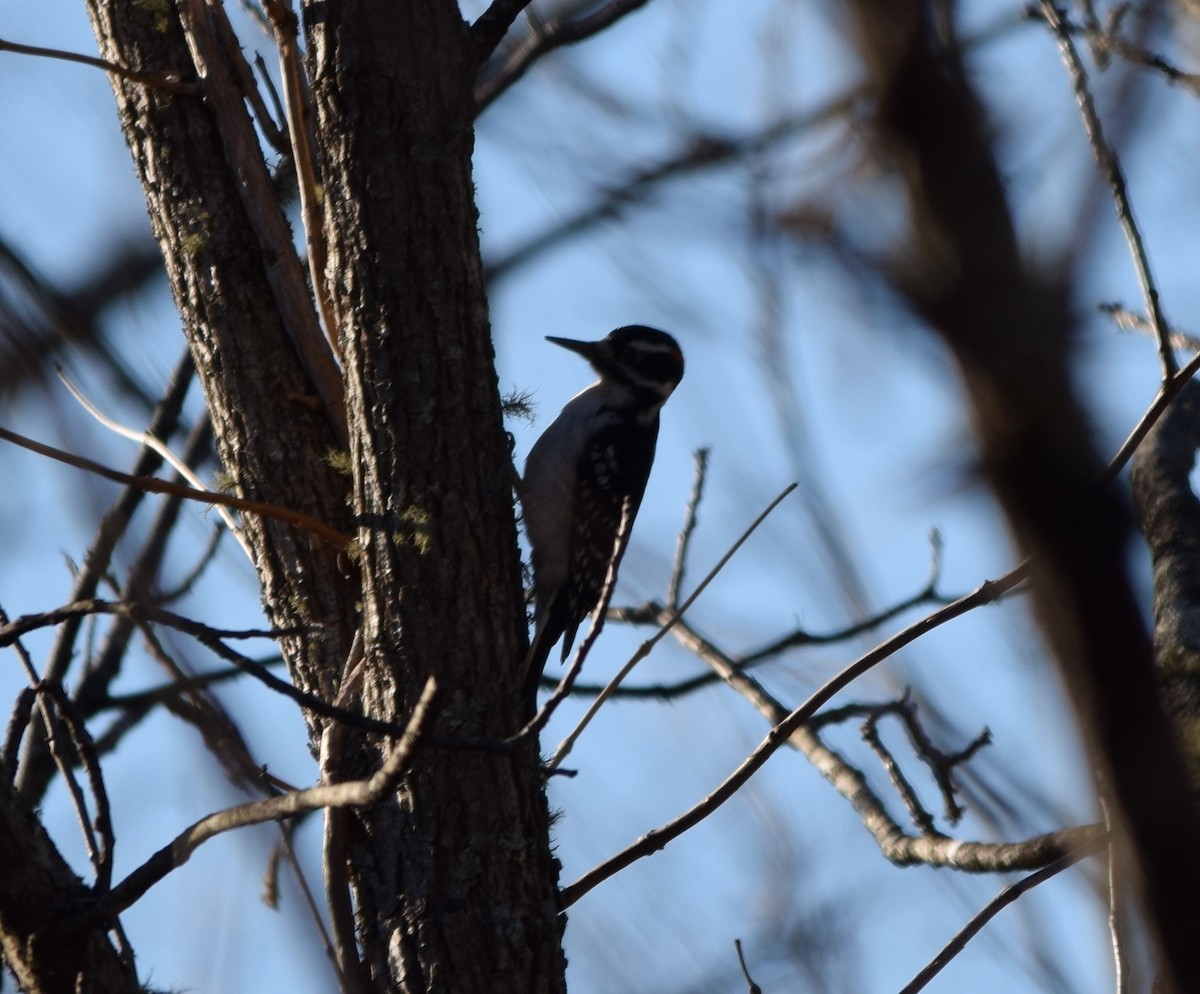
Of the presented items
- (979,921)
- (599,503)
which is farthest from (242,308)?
(599,503)

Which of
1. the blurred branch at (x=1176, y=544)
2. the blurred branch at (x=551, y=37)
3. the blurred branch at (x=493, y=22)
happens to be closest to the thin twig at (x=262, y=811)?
the blurred branch at (x=1176, y=544)

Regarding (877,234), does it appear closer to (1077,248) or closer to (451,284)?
(1077,248)

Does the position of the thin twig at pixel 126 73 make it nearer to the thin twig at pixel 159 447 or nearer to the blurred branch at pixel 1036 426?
the thin twig at pixel 159 447

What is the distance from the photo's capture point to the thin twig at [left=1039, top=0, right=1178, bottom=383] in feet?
3.94

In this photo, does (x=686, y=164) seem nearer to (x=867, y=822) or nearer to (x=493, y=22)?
(x=493, y=22)

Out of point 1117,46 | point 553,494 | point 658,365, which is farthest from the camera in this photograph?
point 658,365

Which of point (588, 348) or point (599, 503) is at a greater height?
point (588, 348)

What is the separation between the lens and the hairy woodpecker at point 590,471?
5.38 meters

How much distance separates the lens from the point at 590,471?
224 inches

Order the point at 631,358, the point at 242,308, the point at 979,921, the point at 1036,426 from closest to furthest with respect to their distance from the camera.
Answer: the point at 1036,426 → the point at 979,921 → the point at 242,308 → the point at 631,358

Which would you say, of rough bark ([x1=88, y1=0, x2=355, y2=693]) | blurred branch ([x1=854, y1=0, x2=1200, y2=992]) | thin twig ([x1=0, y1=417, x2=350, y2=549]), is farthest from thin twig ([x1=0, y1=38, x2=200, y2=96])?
blurred branch ([x1=854, y1=0, x2=1200, y2=992])

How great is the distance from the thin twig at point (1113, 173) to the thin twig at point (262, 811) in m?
0.97

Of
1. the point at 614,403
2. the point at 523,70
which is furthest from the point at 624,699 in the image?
the point at 523,70

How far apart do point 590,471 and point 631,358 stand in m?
0.77
